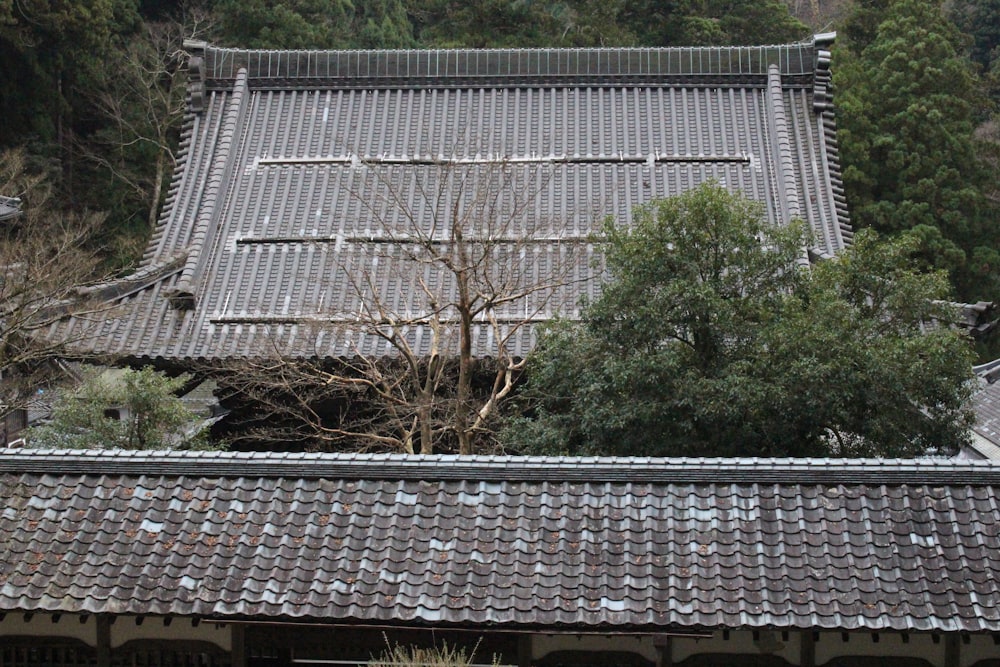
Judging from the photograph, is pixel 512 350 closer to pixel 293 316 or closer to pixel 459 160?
pixel 293 316

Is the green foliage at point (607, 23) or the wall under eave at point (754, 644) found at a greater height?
the green foliage at point (607, 23)

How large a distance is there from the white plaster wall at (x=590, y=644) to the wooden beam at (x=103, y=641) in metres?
2.96

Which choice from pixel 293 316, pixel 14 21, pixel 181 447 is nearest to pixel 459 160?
pixel 293 316

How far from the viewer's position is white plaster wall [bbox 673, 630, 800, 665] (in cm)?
820

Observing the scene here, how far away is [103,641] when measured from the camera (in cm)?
834

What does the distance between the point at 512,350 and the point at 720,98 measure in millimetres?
6510

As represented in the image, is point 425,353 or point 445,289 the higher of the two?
point 445,289

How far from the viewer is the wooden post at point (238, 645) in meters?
8.22

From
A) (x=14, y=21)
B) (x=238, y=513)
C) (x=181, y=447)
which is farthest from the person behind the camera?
(x=14, y=21)

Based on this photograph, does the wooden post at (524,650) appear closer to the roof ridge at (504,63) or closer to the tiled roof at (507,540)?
the tiled roof at (507,540)

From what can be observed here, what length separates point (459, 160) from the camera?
18047 millimetres

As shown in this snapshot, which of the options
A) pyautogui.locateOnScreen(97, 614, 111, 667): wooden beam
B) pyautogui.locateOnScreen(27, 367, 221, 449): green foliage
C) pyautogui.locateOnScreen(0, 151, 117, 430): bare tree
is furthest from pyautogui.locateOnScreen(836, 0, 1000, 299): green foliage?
pyautogui.locateOnScreen(97, 614, 111, 667): wooden beam

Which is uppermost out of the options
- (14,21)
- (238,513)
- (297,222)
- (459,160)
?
(14,21)

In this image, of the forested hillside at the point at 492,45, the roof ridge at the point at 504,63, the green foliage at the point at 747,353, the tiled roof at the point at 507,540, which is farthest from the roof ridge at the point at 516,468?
the forested hillside at the point at 492,45
